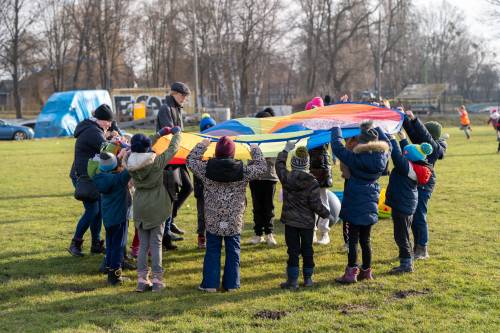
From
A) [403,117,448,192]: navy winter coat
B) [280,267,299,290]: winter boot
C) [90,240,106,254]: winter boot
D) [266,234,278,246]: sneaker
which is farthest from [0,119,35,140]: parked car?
[280,267,299,290]: winter boot

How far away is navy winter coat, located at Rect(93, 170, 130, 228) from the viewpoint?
6.76m

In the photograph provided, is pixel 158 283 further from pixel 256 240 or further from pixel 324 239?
pixel 324 239

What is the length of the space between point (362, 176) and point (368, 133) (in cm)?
49

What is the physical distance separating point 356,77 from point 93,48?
28972mm

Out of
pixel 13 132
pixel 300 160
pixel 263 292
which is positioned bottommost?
pixel 263 292

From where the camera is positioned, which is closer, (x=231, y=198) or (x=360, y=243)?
(x=231, y=198)

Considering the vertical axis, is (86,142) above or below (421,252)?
above

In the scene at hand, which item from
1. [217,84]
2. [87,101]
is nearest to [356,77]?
[217,84]

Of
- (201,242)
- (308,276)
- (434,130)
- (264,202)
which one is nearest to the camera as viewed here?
(308,276)

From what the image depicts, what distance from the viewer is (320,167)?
8.22m

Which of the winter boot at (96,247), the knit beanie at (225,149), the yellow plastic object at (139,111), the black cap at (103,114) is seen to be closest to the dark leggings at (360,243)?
A: the knit beanie at (225,149)

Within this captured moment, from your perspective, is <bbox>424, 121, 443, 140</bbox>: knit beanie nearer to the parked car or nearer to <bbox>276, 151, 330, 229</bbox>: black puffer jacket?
<bbox>276, 151, 330, 229</bbox>: black puffer jacket

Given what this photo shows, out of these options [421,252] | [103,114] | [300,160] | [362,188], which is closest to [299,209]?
[300,160]

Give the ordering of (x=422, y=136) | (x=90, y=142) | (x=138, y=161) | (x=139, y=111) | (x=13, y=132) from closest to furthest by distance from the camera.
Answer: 1. (x=138, y=161)
2. (x=422, y=136)
3. (x=90, y=142)
4. (x=13, y=132)
5. (x=139, y=111)
